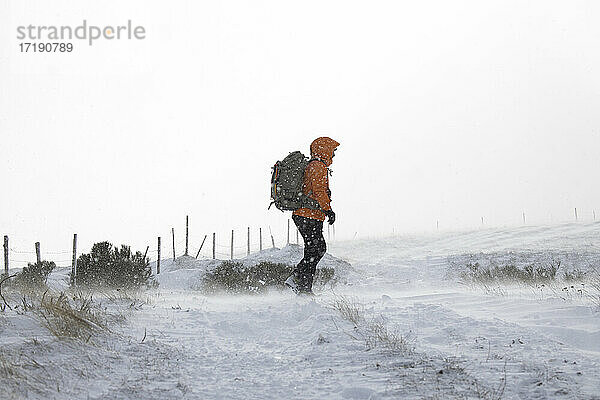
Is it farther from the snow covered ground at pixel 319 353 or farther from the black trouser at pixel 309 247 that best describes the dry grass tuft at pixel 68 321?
the black trouser at pixel 309 247

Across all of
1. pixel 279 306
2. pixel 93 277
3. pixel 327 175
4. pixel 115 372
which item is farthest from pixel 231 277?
pixel 115 372

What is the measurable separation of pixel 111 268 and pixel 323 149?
280 inches

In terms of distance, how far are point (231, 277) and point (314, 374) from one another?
937 cm

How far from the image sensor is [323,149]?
21.6 feet

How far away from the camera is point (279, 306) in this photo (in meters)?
5.25

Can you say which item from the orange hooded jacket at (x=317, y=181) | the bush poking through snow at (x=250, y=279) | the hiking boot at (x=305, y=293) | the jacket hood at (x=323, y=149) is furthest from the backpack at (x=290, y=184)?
the bush poking through snow at (x=250, y=279)

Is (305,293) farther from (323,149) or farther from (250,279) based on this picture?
(250,279)

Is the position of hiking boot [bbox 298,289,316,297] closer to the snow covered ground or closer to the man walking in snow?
the man walking in snow

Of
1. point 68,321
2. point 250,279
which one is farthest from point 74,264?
point 68,321

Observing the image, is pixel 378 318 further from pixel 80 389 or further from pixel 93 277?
pixel 93 277

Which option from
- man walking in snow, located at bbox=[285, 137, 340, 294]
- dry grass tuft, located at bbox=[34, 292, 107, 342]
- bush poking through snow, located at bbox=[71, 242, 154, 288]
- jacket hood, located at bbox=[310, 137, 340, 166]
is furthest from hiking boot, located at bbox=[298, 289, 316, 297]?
bush poking through snow, located at bbox=[71, 242, 154, 288]

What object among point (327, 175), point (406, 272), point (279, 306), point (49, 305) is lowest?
point (406, 272)

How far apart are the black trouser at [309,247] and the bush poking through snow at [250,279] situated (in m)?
4.09

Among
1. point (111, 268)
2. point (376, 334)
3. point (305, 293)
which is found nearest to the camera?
point (376, 334)
